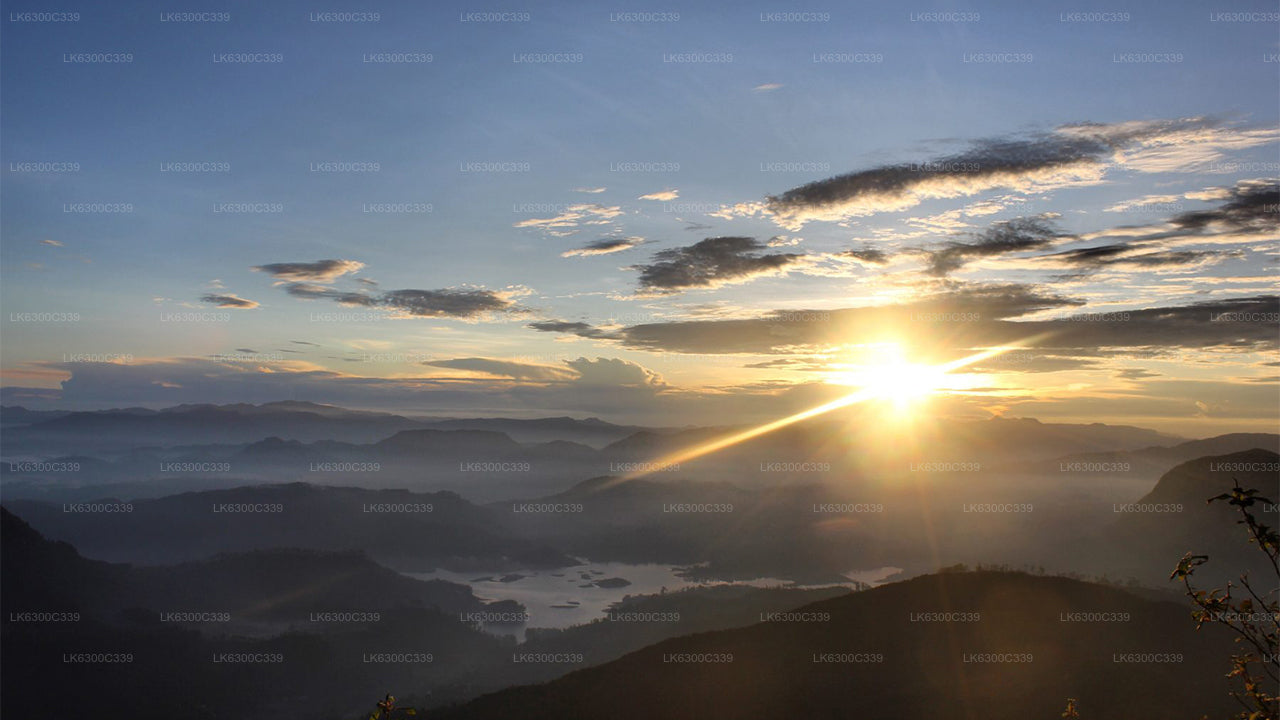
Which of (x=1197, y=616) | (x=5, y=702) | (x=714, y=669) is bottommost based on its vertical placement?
(x=5, y=702)

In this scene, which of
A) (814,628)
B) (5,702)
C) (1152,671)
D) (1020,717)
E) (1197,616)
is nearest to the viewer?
(1197,616)

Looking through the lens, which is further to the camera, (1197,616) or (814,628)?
(814,628)

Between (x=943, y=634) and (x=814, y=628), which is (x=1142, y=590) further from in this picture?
(x=814, y=628)

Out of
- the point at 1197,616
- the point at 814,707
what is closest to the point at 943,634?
the point at 814,707

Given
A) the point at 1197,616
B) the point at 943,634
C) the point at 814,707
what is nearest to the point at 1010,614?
the point at 943,634

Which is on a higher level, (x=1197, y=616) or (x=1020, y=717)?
(x=1197, y=616)

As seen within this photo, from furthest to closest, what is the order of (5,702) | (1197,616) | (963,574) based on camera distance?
1. (5,702)
2. (963,574)
3. (1197,616)

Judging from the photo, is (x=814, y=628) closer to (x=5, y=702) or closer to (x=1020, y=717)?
(x=1020, y=717)
